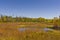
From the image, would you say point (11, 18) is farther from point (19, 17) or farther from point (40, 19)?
point (40, 19)

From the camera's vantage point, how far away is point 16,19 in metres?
64.6

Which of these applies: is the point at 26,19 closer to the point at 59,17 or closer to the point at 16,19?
the point at 16,19

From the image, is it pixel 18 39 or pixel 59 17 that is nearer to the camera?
pixel 18 39

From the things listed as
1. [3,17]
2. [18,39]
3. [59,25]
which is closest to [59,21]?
[59,25]

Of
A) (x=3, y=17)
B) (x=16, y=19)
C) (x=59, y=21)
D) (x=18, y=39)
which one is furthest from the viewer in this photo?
(x=16, y=19)

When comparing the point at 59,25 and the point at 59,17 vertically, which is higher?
the point at 59,17

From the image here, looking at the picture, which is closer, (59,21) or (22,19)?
(59,21)

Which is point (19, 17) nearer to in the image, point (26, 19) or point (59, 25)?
point (26, 19)

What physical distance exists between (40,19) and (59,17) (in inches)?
1361

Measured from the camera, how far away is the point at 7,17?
6131cm

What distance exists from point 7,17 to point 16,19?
5.31 m

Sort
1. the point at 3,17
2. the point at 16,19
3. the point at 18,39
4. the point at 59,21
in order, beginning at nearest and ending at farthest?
the point at 18,39 < the point at 59,21 < the point at 3,17 < the point at 16,19

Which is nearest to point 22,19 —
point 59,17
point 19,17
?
point 19,17

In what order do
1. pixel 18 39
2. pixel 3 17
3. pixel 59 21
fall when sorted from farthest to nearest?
pixel 3 17, pixel 59 21, pixel 18 39
